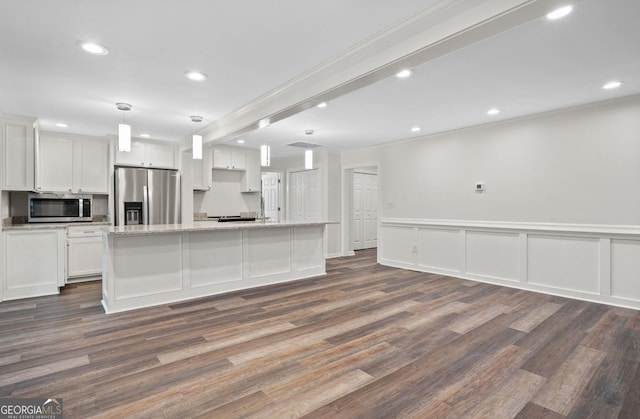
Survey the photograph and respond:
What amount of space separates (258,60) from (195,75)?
0.72 m

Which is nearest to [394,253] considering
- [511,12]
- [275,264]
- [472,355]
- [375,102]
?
[275,264]

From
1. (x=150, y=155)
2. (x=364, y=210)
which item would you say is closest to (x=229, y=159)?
(x=150, y=155)

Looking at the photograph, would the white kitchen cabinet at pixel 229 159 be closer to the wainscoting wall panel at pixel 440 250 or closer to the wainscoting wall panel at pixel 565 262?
the wainscoting wall panel at pixel 440 250

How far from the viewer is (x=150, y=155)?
5855 millimetres

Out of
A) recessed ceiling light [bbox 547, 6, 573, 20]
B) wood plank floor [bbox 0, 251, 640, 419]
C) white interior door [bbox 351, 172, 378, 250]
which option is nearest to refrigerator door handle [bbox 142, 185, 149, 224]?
wood plank floor [bbox 0, 251, 640, 419]

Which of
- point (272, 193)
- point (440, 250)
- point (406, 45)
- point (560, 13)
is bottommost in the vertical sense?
point (440, 250)

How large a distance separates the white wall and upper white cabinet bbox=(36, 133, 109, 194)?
532 centimetres

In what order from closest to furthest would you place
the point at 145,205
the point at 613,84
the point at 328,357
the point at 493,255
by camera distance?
the point at 328,357 → the point at 613,84 → the point at 493,255 → the point at 145,205

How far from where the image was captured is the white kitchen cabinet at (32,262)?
4055mm

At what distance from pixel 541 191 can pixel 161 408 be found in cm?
498

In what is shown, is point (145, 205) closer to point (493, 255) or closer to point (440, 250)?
point (440, 250)

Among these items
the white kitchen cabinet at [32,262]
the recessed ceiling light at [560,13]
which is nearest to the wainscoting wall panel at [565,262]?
the recessed ceiling light at [560,13]

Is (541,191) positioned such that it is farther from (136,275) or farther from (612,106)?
(136,275)

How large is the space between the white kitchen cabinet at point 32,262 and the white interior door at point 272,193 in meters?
4.82
